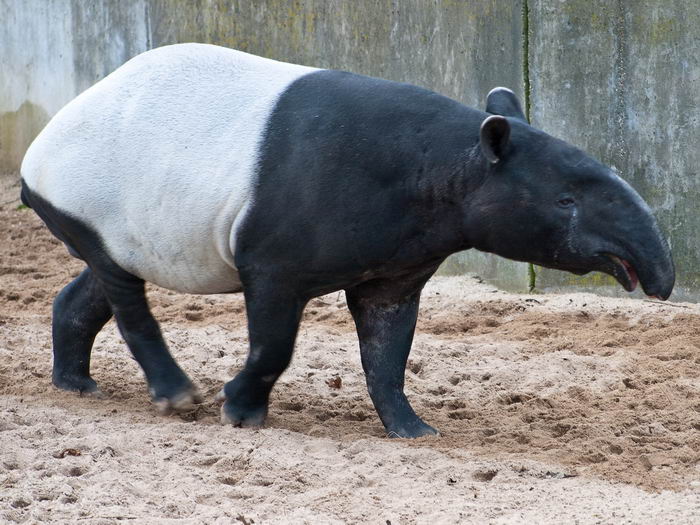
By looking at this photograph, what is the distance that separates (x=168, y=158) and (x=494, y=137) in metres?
1.35

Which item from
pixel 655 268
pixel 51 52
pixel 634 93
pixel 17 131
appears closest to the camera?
pixel 655 268

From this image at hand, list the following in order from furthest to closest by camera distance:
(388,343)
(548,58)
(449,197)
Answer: (548,58) → (388,343) → (449,197)

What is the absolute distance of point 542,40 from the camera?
7.48 metres

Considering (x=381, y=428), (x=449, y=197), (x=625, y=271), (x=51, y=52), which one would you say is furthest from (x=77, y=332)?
(x=51, y=52)

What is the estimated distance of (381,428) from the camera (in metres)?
4.93

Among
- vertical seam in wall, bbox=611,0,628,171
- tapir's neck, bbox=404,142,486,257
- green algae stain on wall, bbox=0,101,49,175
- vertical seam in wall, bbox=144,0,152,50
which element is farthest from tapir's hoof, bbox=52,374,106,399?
green algae stain on wall, bbox=0,101,49,175

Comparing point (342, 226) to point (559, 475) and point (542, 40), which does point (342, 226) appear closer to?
point (559, 475)

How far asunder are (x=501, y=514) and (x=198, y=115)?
207cm

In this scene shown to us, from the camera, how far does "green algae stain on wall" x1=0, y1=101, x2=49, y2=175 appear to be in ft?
36.3

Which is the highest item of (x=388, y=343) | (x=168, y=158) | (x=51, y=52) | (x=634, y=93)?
(x=168, y=158)

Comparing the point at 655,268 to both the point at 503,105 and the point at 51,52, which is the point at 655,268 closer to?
the point at 503,105

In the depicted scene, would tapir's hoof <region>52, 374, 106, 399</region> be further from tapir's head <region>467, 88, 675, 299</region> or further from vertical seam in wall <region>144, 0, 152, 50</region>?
vertical seam in wall <region>144, 0, 152, 50</region>

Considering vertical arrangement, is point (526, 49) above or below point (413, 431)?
above

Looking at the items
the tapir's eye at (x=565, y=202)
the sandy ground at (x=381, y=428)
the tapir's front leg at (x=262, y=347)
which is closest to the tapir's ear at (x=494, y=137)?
the tapir's eye at (x=565, y=202)
